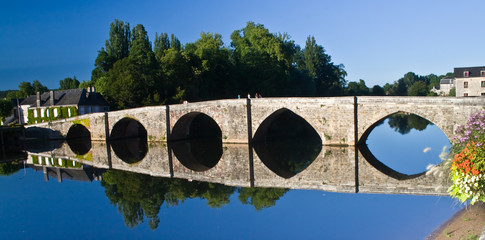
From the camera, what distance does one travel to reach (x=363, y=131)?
1914 cm

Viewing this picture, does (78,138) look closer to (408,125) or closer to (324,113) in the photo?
(324,113)

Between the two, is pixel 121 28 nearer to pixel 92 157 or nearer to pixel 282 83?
pixel 282 83

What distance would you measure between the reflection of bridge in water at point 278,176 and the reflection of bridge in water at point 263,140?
27mm

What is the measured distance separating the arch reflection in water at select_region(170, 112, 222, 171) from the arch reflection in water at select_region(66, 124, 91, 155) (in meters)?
5.72

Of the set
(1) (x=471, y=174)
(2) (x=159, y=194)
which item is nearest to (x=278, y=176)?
(2) (x=159, y=194)

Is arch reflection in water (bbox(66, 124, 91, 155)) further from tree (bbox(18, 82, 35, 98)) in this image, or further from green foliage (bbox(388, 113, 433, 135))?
tree (bbox(18, 82, 35, 98))

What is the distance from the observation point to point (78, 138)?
31.1 metres

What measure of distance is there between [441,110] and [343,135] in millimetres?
4407

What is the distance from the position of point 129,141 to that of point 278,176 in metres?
16.6

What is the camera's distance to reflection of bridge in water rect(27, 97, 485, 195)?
43.0 ft

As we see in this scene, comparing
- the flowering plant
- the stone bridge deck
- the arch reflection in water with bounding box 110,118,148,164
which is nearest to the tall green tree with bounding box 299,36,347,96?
the arch reflection in water with bounding box 110,118,148,164

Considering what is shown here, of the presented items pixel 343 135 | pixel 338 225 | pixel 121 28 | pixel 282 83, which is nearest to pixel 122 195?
pixel 338 225

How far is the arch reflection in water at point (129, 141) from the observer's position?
21.0 metres

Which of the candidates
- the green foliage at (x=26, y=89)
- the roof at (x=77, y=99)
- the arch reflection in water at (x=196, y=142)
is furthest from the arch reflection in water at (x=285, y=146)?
the green foliage at (x=26, y=89)
